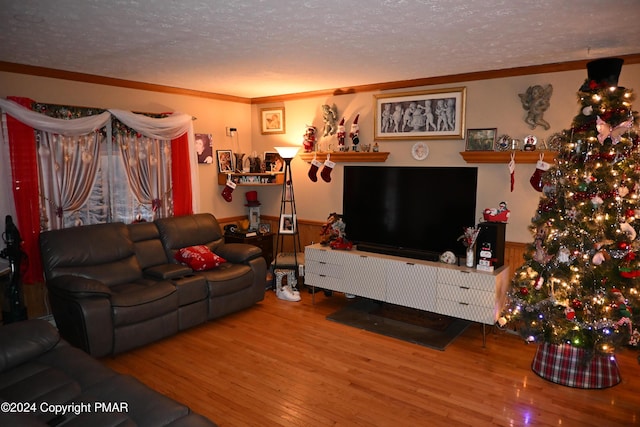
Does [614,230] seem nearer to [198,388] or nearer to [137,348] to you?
[198,388]

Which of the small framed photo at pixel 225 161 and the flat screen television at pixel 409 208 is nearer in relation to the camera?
the flat screen television at pixel 409 208

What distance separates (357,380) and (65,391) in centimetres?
189

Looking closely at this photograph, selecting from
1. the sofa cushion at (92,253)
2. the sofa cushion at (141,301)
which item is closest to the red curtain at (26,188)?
the sofa cushion at (92,253)

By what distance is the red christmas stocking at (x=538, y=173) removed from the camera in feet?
12.3

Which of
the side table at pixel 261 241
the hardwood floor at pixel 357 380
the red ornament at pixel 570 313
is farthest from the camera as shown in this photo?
the side table at pixel 261 241

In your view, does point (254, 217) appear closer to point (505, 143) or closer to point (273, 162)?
point (273, 162)

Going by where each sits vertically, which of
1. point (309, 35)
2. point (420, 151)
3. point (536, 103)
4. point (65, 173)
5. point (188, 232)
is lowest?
point (188, 232)

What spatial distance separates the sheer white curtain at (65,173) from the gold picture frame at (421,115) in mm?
2980

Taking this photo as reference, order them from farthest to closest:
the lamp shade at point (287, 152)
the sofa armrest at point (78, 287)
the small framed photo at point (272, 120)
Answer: the small framed photo at point (272, 120)
the lamp shade at point (287, 152)
the sofa armrest at point (78, 287)

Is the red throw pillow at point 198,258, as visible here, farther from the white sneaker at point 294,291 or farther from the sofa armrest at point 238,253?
the white sneaker at point 294,291

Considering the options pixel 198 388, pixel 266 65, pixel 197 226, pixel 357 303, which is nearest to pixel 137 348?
pixel 198 388

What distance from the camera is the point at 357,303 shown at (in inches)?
191

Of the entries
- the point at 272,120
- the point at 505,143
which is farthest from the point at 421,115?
the point at 272,120

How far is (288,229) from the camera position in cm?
537
